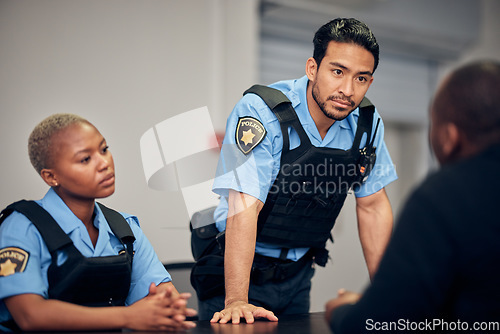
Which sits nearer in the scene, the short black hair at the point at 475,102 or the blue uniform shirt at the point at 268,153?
the short black hair at the point at 475,102

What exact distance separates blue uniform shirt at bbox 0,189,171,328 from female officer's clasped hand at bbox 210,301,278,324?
6.6 inches

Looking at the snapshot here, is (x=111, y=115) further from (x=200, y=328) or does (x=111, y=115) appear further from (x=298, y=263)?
(x=200, y=328)

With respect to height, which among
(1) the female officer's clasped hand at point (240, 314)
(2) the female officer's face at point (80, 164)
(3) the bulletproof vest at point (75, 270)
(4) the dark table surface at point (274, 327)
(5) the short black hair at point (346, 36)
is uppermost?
(5) the short black hair at point (346, 36)

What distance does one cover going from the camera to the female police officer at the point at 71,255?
1.06 meters

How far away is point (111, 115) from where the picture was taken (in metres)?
2.55

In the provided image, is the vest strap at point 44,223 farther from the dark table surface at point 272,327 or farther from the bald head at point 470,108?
the bald head at point 470,108

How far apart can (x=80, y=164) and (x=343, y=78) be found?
0.80 metres

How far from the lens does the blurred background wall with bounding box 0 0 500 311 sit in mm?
2309

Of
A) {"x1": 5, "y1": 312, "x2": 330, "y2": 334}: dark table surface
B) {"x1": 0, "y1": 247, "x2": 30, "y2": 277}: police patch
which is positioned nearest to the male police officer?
{"x1": 5, "y1": 312, "x2": 330, "y2": 334}: dark table surface

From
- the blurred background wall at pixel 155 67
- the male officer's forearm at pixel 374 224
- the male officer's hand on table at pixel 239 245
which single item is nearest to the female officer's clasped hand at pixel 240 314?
the male officer's hand on table at pixel 239 245

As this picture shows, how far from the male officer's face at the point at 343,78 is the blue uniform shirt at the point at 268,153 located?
0.41 feet

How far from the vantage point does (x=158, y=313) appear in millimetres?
1097

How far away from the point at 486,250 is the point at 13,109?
2.07 meters

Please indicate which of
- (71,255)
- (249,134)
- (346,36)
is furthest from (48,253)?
(346,36)
